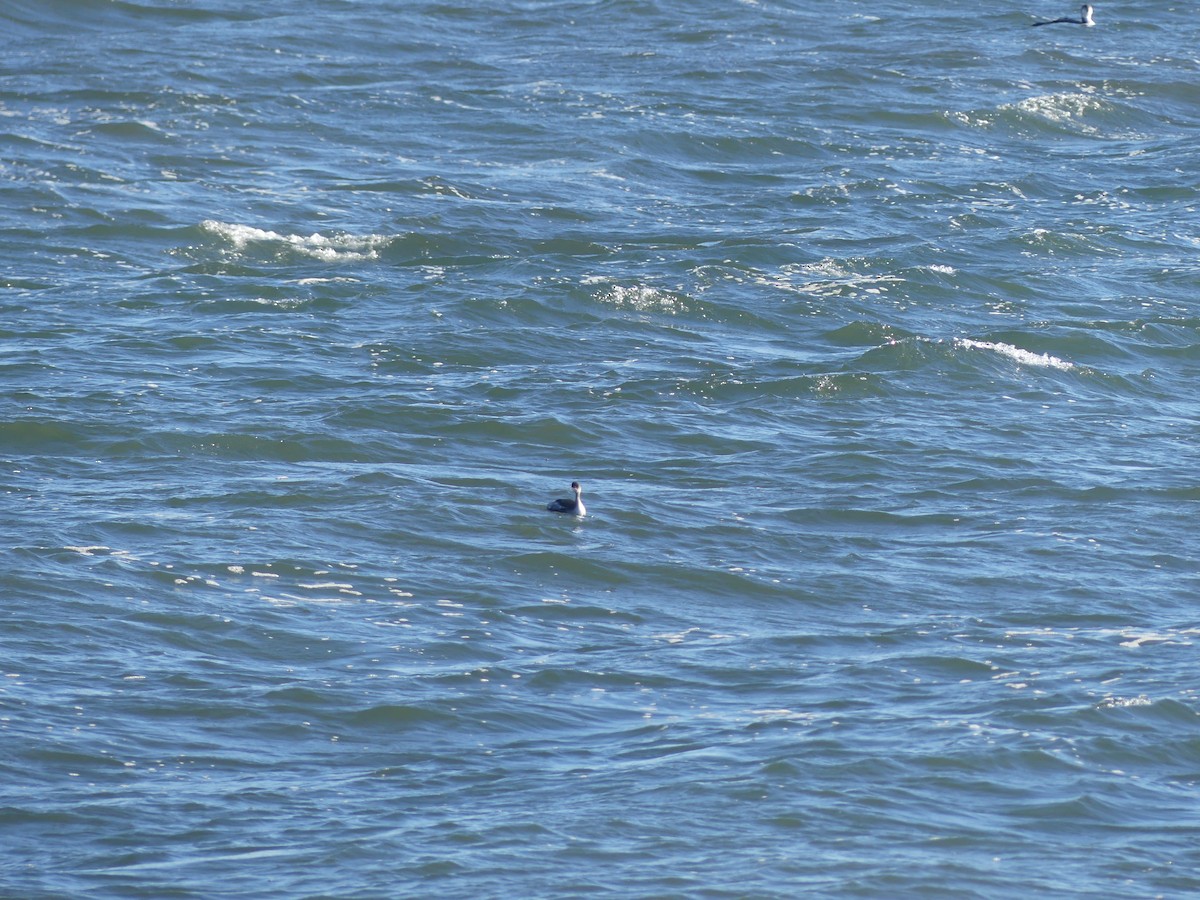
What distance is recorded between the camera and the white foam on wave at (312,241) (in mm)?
24547

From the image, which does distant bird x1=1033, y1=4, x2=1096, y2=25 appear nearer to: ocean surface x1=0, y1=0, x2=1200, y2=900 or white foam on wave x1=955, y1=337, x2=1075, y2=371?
ocean surface x1=0, y1=0, x2=1200, y2=900

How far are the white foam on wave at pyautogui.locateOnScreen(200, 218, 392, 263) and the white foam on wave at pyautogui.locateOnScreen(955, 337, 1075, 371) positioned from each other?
→ 753cm

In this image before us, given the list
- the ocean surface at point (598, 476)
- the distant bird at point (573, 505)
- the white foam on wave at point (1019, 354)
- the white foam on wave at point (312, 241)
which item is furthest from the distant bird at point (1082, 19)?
the distant bird at point (573, 505)

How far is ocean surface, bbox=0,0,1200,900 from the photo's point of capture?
1154 centimetres

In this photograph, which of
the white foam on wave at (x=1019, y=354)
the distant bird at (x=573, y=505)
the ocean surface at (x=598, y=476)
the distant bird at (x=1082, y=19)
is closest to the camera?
the ocean surface at (x=598, y=476)

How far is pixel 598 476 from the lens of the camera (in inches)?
696

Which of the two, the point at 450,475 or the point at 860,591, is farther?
the point at 450,475

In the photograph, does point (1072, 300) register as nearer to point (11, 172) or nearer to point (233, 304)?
point (233, 304)

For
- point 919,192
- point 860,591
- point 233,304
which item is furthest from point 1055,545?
point 919,192

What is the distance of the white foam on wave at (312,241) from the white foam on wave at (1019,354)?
7530 mm

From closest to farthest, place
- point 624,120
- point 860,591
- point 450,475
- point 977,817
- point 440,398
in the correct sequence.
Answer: point 977,817 < point 860,591 < point 450,475 < point 440,398 < point 624,120

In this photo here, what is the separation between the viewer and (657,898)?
1065 cm

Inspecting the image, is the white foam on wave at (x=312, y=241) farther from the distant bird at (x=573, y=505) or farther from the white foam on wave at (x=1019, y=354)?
the distant bird at (x=573, y=505)

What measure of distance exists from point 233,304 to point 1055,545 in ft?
34.4
